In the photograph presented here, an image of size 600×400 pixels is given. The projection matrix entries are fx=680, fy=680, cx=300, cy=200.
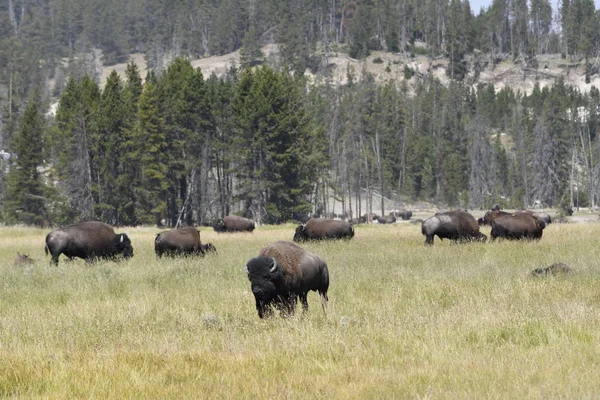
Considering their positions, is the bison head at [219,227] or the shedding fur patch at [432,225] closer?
the shedding fur patch at [432,225]

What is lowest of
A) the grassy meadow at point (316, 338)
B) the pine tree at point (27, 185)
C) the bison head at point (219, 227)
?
the bison head at point (219, 227)

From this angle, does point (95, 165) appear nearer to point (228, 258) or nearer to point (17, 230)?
point (17, 230)

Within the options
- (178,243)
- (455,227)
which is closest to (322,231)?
(455,227)

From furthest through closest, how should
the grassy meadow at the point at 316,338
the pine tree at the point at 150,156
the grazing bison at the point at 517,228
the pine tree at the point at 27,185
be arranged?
the pine tree at the point at 27,185 < the pine tree at the point at 150,156 < the grazing bison at the point at 517,228 < the grassy meadow at the point at 316,338

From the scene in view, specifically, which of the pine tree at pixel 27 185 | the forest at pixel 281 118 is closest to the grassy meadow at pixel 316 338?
the forest at pixel 281 118

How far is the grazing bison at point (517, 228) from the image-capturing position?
971 inches

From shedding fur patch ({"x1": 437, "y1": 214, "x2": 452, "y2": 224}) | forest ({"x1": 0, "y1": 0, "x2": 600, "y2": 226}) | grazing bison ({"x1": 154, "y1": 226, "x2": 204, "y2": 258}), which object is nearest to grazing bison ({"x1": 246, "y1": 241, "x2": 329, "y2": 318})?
grazing bison ({"x1": 154, "y1": 226, "x2": 204, "y2": 258})

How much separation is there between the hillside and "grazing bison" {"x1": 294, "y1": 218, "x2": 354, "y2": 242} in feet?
367

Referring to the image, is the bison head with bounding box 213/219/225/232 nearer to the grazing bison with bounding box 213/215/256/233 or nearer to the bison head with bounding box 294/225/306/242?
the grazing bison with bounding box 213/215/256/233

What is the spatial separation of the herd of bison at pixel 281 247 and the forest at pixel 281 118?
31765 millimetres

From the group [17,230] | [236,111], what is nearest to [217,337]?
[17,230]

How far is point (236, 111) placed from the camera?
2349 inches

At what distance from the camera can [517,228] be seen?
81.0 feet

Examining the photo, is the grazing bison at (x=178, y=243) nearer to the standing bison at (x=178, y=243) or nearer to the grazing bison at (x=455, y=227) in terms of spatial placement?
Answer: the standing bison at (x=178, y=243)
